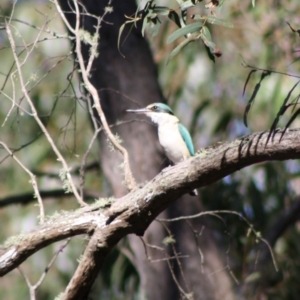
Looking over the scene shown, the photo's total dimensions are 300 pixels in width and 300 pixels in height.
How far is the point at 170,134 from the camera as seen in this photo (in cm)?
484

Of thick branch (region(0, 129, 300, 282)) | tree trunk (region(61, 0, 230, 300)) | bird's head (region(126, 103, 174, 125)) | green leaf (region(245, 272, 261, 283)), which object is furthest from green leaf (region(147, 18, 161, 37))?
green leaf (region(245, 272, 261, 283))

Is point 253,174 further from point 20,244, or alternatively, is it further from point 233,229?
point 20,244

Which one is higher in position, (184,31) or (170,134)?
(184,31)

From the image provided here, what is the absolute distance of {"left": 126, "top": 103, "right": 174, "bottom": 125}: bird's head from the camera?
196 inches

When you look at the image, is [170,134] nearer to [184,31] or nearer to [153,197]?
[153,197]

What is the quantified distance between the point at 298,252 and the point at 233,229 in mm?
678

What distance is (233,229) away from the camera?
5953 millimetres

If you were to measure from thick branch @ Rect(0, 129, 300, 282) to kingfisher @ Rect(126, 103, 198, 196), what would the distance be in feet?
5.57

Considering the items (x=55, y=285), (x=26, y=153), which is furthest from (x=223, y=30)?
(x=55, y=285)

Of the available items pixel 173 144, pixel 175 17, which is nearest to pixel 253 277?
pixel 173 144

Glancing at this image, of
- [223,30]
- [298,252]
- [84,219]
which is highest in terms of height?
[223,30]

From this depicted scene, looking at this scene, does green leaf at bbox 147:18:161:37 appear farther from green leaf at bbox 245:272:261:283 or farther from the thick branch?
green leaf at bbox 245:272:261:283

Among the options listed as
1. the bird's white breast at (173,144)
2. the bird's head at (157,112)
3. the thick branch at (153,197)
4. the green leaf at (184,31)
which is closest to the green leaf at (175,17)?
the green leaf at (184,31)

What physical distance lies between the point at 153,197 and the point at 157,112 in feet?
6.86
